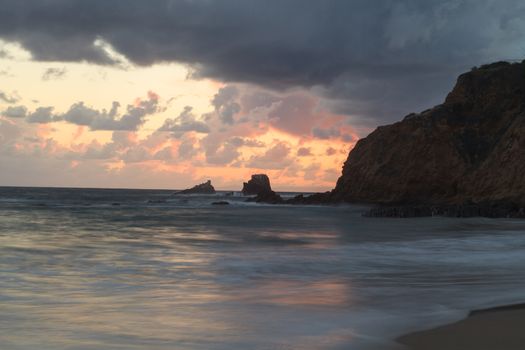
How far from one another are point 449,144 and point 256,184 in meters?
82.4

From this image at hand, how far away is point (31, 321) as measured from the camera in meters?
8.97

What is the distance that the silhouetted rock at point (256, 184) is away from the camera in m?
140

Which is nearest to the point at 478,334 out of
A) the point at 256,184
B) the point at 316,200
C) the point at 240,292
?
the point at 240,292

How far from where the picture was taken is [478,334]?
307 inches

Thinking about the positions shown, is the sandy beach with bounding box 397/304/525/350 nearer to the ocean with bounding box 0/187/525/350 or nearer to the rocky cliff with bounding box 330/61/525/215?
the ocean with bounding box 0/187/525/350

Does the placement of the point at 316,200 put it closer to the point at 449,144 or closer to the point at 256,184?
the point at 449,144

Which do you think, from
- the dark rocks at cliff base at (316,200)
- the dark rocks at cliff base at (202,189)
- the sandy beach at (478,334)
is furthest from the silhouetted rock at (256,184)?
the sandy beach at (478,334)

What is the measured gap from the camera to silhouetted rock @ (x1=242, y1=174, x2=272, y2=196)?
140 meters

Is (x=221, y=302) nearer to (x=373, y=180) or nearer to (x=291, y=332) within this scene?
(x=291, y=332)

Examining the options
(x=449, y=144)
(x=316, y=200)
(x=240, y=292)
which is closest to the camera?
(x=240, y=292)

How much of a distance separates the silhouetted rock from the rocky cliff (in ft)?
224

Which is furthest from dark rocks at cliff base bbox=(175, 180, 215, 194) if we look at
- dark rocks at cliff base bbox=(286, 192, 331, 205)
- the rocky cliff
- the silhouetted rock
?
the rocky cliff

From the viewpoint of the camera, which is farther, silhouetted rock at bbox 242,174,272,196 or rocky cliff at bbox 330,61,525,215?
silhouetted rock at bbox 242,174,272,196

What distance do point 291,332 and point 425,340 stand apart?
184 centimetres
